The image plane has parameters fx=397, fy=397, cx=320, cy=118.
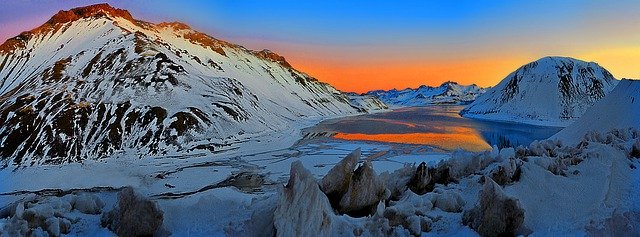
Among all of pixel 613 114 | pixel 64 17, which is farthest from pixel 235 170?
pixel 64 17

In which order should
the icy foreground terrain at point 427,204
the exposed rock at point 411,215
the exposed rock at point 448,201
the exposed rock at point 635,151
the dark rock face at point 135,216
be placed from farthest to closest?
the exposed rock at point 635,151 < the exposed rock at point 448,201 < the dark rock face at point 135,216 < the exposed rock at point 411,215 < the icy foreground terrain at point 427,204

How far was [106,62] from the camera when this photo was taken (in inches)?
4053

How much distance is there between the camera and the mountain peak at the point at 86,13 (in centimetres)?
16719

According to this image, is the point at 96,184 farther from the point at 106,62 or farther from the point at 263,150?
the point at 106,62

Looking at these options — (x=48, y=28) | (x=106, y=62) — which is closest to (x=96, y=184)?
(x=106, y=62)

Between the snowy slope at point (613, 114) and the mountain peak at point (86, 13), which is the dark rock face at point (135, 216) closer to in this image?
the snowy slope at point (613, 114)

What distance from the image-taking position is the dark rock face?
35.5ft

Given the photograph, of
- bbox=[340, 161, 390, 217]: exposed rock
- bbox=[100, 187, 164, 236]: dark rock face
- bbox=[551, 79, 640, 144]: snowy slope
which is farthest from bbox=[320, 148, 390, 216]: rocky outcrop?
bbox=[551, 79, 640, 144]: snowy slope

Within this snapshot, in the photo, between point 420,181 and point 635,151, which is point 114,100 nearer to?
point 420,181

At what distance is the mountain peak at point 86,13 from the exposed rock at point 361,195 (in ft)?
602

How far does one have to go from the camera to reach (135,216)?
35.8ft

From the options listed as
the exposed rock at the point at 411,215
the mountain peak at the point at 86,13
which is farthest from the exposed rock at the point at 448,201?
the mountain peak at the point at 86,13

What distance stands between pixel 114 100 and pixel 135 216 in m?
74.6

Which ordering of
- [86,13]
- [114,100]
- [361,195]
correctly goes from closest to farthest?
[361,195] < [114,100] < [86,13]
